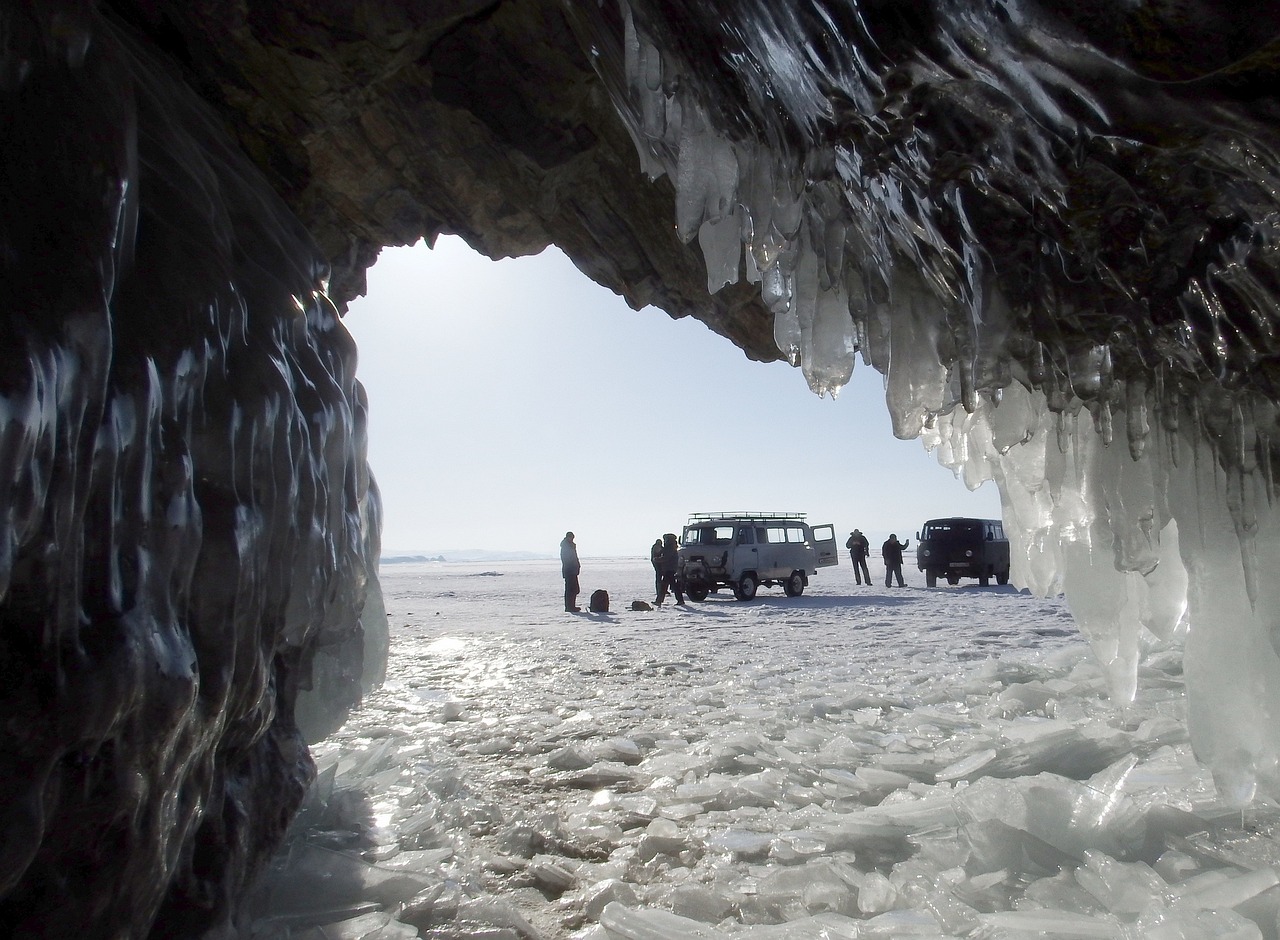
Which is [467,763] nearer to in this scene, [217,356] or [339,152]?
[217,356]

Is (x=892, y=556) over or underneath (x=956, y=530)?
underneath

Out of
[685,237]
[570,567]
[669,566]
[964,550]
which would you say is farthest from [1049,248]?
[964,550]

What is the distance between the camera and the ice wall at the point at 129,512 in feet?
5.15

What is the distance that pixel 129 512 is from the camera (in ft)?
6.18

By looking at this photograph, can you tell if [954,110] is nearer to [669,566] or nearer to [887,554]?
[669,566]

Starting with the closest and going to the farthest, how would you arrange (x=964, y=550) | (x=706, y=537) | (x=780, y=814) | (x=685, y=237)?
(x=685, y=237) → (x=780, y=814) → (x=706, y=537) → (x=964, y=550)

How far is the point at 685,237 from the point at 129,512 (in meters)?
2.26

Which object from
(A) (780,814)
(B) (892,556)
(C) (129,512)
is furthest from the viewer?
(B) (892,556)

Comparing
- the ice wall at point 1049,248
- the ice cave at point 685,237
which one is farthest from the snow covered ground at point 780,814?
the ice wall at point 1049,248

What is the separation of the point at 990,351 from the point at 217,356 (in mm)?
2563

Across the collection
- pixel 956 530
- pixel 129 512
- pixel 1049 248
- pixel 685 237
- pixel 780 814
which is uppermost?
pixel 685 237

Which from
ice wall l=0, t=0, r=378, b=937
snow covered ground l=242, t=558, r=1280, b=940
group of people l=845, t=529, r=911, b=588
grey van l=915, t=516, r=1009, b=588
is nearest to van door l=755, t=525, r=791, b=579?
group of people l=845, t=529, r=911, b=588

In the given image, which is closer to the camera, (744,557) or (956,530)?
(744,557)

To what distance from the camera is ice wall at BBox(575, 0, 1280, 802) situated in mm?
1723
